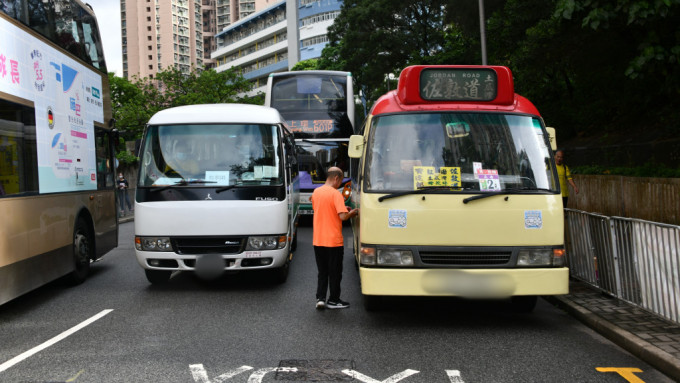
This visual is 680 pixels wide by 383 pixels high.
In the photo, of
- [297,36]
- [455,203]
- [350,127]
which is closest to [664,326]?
[455,203]

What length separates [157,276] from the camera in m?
8.71

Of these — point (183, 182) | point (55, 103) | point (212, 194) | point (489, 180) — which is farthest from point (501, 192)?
point (55, 103)

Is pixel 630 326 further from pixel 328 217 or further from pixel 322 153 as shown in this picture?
pixel 322 153

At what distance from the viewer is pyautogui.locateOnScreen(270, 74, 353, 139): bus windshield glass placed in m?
16.4

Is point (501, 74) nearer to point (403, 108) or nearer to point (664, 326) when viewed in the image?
point (403, 108)

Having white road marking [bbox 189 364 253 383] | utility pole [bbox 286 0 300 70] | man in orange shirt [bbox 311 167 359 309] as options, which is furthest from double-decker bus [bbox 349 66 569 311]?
utility pole [bbox 286 0 300 70]

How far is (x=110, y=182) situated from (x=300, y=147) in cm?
691

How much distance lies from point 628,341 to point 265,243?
4.39 meters

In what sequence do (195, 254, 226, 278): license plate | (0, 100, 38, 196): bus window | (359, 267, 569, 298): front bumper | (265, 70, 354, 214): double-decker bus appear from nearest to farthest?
(359, 267, 569, 298): front bumper < (0, 100, 38, 196): bus window < (195, 254, 226, 278): license plate < (265, 70, 354, 214): double-decker bus

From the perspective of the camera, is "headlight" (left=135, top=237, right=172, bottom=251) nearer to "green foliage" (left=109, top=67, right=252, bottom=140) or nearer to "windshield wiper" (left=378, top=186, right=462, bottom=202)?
"windshield wiper" (left=378, top=186, right=462, bottom=202)

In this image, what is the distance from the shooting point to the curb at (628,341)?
4.61 metres

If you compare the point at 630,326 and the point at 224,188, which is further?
the point at 224,188

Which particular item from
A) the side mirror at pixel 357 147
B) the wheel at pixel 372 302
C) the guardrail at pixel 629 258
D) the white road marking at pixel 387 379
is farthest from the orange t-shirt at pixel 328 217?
the guardrail at pixel 629 258

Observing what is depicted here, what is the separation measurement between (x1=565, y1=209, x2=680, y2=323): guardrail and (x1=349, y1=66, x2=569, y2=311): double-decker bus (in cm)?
86
